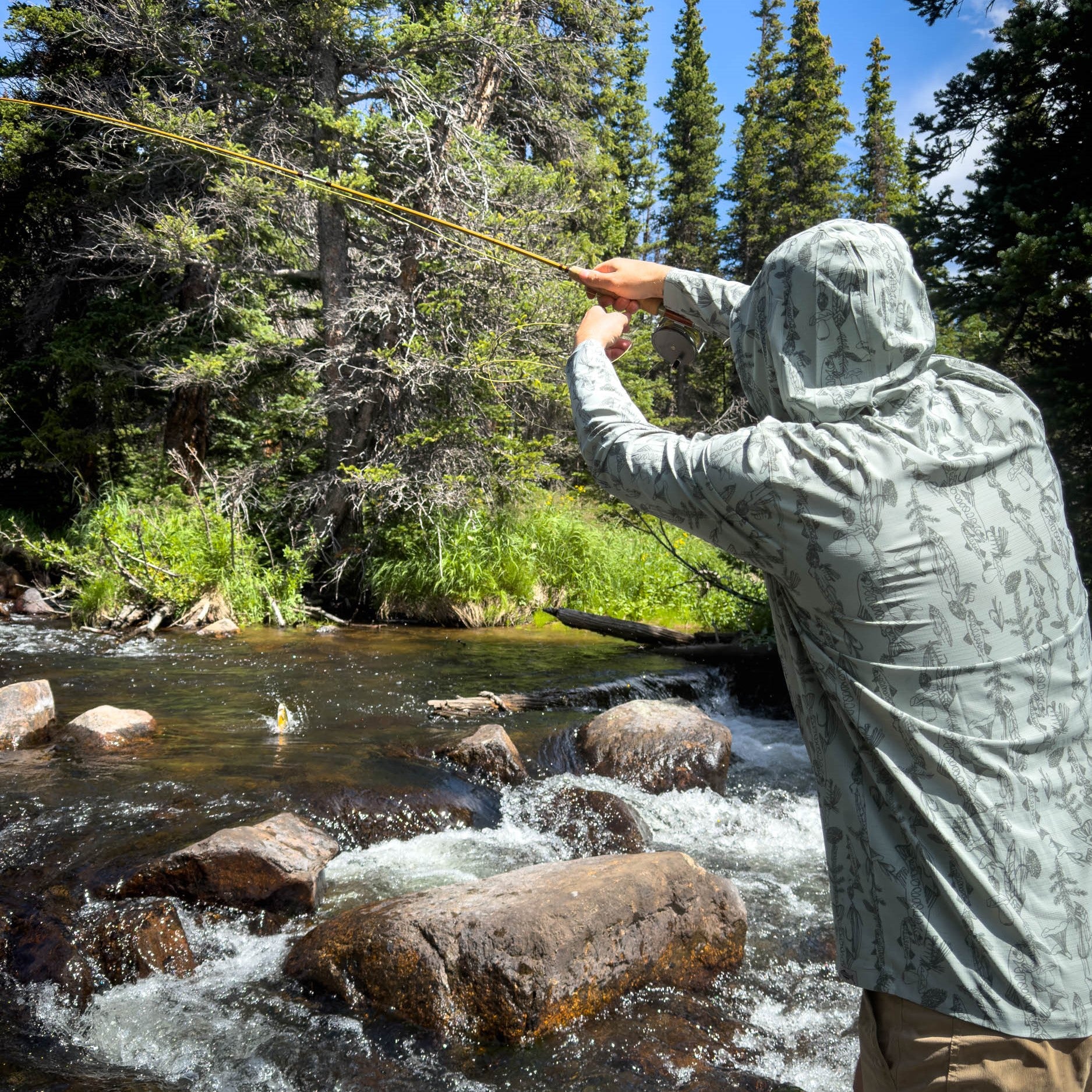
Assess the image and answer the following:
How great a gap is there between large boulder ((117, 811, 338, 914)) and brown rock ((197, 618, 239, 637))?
7.06 meters

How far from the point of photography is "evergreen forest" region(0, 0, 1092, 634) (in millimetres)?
12234

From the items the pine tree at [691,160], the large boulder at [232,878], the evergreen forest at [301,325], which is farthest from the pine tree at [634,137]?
the large boulder at [232,878]

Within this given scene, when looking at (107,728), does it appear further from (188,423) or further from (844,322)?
(188,423)

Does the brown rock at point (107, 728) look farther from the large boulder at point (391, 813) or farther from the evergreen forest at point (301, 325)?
the evergreen forest at point (301, 325)

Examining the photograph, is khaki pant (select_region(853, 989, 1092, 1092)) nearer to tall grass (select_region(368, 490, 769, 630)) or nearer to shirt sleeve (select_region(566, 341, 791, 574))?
shirt sleeve (select_region(566, 341, 791, 574))

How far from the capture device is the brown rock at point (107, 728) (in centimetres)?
629

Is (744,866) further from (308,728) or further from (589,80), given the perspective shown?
(589,80)

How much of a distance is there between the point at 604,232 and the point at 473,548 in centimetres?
1375

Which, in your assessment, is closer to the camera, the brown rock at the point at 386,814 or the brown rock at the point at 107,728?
the brown rock at the point at 386,814

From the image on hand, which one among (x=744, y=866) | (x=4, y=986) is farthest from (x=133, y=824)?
(x=744, y=866)

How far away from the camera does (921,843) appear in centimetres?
126

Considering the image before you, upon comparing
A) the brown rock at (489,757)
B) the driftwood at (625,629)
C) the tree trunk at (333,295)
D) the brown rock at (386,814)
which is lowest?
the brown rock at (386,814)

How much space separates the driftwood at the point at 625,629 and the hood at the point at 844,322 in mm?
9738

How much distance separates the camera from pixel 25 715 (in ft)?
20.9
